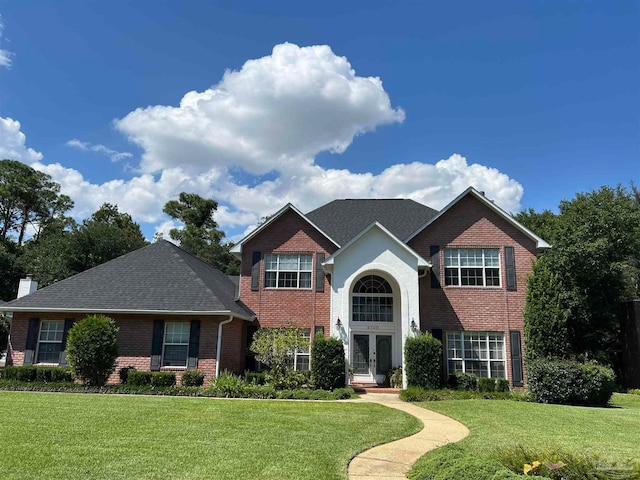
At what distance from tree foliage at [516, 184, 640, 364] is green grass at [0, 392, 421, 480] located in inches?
694

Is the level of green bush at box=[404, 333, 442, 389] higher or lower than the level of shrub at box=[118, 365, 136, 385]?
higher

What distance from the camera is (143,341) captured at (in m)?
18.9

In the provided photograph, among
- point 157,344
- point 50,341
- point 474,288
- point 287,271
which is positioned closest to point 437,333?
point 474,288

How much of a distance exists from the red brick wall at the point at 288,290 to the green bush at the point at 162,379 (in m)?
4.99

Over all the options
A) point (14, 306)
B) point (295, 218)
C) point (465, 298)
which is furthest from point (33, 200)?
point (465, 298)

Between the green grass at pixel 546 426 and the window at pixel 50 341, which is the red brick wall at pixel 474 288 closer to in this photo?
the green grass at pixel 546 426

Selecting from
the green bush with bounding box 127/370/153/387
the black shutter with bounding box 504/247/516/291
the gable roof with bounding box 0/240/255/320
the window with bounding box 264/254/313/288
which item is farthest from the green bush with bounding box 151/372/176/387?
the black shutter with bounding box 504/247/516/291

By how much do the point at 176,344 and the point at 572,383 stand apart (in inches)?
581

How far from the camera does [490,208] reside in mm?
21234

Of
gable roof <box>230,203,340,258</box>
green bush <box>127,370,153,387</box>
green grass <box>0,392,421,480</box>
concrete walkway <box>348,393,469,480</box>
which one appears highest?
gable roof <box>230,203,340,258</box>

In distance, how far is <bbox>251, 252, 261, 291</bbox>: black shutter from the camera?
21203 millimetres

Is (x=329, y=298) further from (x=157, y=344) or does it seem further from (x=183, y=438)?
(x=183, y=438)

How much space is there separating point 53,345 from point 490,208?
65.8ft

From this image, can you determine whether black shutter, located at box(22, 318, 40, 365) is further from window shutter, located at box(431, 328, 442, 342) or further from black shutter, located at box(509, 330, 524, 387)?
black shutter, located at box(509, 330, 524, 387)
